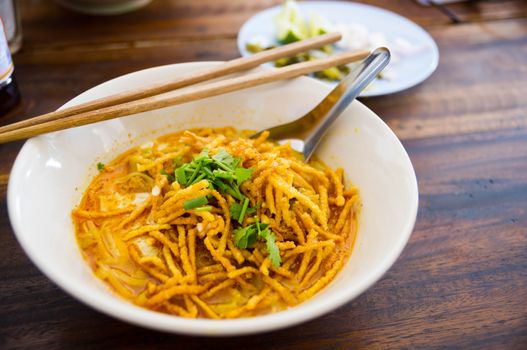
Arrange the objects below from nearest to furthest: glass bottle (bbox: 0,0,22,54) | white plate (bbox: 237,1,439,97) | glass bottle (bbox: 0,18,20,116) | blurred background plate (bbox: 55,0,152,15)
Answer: glass bottle (bbox: 0,18,20,116), glass bottle (bbox: 0,0,22,54), white plate (bbox: 237,1,439,97), blurred background plate (bbox: 55,0,152,15)

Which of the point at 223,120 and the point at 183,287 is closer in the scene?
the point at 183,287

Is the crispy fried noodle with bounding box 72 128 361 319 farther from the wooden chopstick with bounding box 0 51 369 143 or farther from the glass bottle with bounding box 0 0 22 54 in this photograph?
the glass bottle with bounding box 0 0 22 54

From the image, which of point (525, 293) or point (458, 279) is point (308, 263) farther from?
point (525, 293)

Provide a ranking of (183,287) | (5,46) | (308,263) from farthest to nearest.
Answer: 1. (5,46)
2. (308,263)
3. (183,287)

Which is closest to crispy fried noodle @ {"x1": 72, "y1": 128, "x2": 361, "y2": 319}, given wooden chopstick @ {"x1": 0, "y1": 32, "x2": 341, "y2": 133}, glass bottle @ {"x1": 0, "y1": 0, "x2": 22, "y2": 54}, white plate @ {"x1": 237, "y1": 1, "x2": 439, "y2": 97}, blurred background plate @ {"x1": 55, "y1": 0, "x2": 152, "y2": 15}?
wooden chopstick @ {"x1": 0, "y1": 32, "x2": 341, "y2": 133}

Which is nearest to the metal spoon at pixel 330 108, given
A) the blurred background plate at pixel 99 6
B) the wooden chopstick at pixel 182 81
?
the wooden chopstick at pixel 182 81

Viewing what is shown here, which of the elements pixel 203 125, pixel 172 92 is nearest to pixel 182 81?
pixel 172 92

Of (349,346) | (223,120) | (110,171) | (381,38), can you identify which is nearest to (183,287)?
(349,346)

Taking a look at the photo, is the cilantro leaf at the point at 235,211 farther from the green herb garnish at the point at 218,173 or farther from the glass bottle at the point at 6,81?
the glass bottle at the point at 6,81
